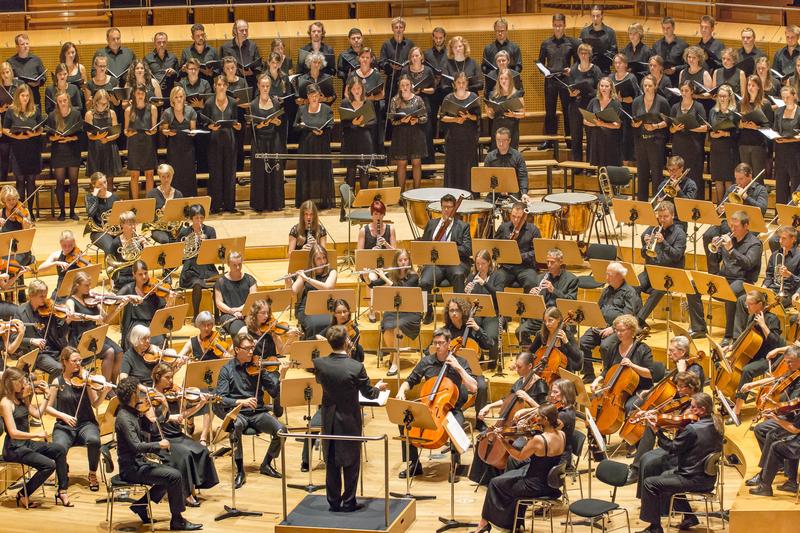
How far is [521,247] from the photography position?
11172mm

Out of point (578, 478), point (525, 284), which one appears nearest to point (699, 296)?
point (525, 284)

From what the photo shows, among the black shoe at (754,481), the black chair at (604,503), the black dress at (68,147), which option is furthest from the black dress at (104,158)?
the black shoe at (754,481)

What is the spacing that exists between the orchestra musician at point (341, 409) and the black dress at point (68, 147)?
5815 millimetres

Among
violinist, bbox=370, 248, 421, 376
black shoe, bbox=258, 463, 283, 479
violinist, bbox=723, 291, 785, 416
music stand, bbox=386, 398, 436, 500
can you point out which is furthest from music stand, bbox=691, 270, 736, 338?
black shoe, bbox=258, 463, 283, 479

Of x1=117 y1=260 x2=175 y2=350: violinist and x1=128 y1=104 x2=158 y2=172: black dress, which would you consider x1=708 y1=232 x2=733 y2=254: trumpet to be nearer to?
x1=117 y1=260 x2=175 y2=350: violinist

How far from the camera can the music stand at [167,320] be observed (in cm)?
960

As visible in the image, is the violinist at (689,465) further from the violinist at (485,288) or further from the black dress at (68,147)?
the black dress at (68,147)

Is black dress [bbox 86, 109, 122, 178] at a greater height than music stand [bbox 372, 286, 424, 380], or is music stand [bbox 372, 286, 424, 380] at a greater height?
black dress [bbox 86, 109, 122, 178]

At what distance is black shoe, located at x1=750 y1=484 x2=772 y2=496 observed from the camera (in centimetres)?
835

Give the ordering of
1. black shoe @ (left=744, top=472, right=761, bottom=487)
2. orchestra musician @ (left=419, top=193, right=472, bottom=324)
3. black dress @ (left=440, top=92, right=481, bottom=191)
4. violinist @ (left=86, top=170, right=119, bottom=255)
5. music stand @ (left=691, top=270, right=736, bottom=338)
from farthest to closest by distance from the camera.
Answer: black dress @ (left=440, top=92, right=481, bottom=191)
violinist @ (left=86, top=170, right=119, bottom=255)
orchestra musician @ (left=419, top=193, right=472, bottom=324)
music stand @ (left=691, top=270, right=736, bottom=338)
black shoe @ (left=744, top=472, right=761, bottom=487)

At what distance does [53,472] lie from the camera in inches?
366

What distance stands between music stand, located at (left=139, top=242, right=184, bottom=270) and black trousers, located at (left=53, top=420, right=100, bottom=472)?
178 centimetres

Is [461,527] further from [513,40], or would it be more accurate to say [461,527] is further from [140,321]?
[513,40]

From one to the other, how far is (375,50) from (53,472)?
7.25 m
